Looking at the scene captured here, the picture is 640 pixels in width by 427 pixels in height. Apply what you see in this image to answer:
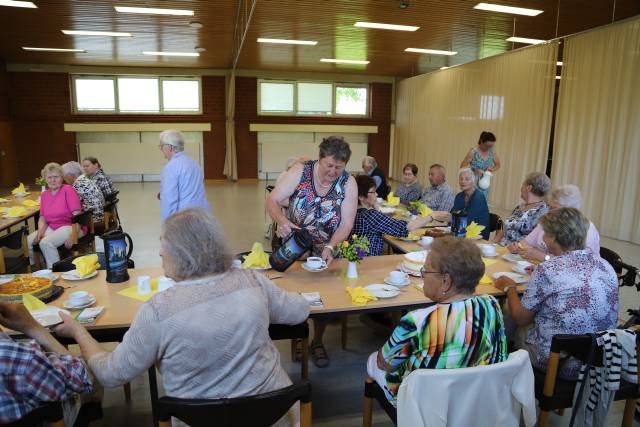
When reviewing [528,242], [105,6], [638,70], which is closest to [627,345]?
[528,242]

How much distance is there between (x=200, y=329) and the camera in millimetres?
1369

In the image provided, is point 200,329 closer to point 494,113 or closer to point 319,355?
point 319,355

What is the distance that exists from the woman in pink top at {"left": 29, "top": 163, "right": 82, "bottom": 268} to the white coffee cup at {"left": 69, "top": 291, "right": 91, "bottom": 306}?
262cm

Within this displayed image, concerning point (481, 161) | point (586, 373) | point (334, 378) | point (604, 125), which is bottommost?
point (334, 378)

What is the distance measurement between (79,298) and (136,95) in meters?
12.5

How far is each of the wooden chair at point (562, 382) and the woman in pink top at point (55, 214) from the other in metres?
4.30

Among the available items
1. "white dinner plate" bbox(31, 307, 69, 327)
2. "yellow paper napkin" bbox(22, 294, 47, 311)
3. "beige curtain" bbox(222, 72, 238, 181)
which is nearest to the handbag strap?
"white dinner plate" bbox(31, 307, 69, 327)

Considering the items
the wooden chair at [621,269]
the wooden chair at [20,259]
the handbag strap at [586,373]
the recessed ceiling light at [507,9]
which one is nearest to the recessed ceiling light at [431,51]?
the recessed ceiling light at [507,9]

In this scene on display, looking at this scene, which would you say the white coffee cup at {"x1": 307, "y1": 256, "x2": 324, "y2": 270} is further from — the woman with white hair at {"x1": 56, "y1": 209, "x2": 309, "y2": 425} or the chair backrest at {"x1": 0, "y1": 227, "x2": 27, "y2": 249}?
the chair backrest at {"x1": 0, "y1": 227, "x2": 27, "y2": 249}

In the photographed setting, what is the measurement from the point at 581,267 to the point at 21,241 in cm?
450

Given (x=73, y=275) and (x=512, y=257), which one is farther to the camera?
(x=512, y=257)

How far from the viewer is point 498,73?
947 cm

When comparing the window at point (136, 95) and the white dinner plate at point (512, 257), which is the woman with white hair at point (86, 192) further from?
the window at point (136, 95)

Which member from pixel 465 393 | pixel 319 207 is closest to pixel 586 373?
pixel 465 393
